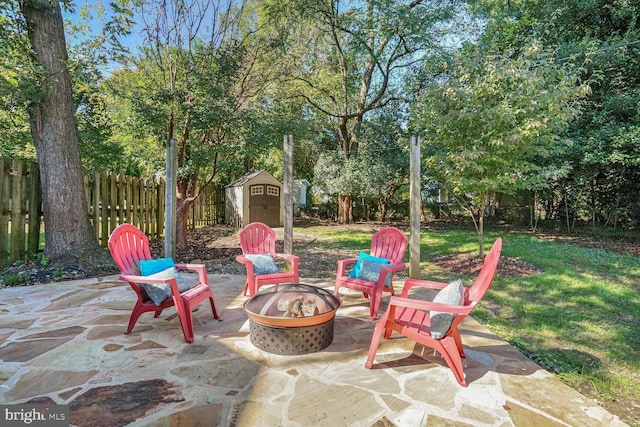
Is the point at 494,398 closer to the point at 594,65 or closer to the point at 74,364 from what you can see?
the point at 74,364

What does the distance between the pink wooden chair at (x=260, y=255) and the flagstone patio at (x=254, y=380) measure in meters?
0.56

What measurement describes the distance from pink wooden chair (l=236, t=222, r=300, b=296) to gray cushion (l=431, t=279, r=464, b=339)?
166cm

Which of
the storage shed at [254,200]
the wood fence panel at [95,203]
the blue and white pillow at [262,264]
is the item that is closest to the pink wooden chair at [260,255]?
the blue and white pillow at [262,264]

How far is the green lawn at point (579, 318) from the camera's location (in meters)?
2.22

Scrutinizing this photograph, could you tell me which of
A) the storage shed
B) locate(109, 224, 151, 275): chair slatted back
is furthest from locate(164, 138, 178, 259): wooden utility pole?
Result: the storage shed

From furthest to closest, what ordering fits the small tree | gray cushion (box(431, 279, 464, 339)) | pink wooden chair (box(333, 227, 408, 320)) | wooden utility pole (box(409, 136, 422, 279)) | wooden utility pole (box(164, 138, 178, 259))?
the small tree, wooden utility pole (box(164, 138, 178, 259)), wooden utility pole (box(409, 136, 422, 279)), pink wooden chair (box(333, 227, 408, 320)), gray cushion (box(431, 279, 464, 339))

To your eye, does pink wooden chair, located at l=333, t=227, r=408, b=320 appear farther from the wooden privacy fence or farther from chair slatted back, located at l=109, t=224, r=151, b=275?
the wooden privacy fence

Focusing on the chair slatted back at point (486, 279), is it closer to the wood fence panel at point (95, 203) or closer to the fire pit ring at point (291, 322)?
the fire pit ring at point (291, 322)

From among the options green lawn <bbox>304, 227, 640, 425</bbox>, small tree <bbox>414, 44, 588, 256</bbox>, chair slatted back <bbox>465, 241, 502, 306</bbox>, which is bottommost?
green lawn <bbox>304, 227, 640, 425</bbox>


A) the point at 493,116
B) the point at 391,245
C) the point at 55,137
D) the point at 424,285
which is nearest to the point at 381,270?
the point at 424,285

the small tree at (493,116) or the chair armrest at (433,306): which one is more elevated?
the small tree at (493,116)

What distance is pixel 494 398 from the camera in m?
1.85

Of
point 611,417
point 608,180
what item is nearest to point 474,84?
point 611,417

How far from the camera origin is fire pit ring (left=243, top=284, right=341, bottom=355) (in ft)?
7.41
